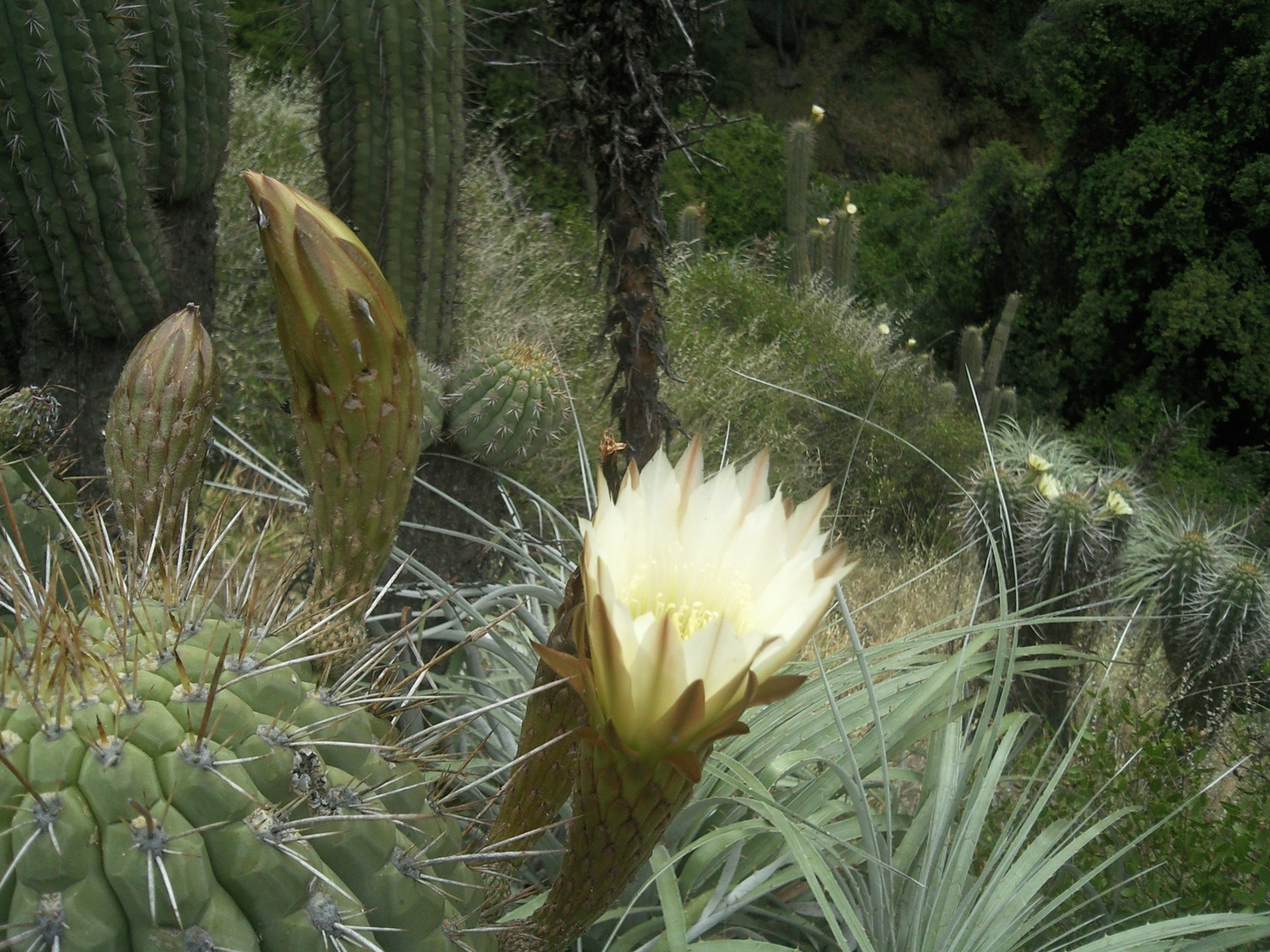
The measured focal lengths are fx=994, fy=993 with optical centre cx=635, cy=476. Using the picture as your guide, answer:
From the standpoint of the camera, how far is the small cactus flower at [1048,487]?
9.70 ft

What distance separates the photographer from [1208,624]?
2934mm

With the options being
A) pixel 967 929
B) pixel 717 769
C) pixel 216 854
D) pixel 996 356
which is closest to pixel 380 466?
pixel 216 854

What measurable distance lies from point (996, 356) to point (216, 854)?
8120 mm

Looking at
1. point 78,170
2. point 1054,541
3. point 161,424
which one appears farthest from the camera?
point 1054,541

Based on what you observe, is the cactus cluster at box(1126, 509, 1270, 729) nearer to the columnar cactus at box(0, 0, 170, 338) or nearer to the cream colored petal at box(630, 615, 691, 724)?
the cream colored petal at box(630, 615, 691, 724)

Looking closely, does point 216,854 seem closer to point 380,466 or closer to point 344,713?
point 344,713

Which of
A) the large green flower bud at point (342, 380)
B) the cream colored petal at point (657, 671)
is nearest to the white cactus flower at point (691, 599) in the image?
the cream colored petal at point (657, 671)

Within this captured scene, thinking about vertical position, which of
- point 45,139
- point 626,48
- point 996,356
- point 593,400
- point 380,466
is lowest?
point 593,400

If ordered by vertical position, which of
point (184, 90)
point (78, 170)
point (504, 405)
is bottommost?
point (504, 405)

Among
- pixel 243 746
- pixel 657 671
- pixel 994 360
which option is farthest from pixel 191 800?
pixel 994 360

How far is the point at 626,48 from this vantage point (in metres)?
2.65

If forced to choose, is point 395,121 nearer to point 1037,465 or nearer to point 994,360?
point 1037,465

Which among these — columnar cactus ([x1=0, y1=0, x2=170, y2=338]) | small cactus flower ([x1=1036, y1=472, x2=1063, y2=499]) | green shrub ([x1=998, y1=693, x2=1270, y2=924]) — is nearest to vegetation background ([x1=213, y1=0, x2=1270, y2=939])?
green shrub ([x1=998, y1=693, x2=1270, y2=924])

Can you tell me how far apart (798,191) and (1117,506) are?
590 centimetres
